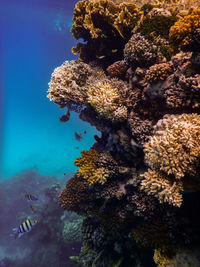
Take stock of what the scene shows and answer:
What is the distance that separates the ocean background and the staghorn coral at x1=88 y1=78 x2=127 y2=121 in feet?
22.5

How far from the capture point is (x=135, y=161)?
3.81 meters

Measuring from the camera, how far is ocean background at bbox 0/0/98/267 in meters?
10.7

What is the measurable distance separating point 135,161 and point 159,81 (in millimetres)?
1918

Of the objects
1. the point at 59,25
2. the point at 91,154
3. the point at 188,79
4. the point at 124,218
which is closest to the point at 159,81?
the point at 188,79

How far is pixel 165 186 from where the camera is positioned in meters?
2.53

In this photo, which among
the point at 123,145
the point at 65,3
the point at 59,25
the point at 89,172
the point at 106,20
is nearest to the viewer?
the point at 123,145

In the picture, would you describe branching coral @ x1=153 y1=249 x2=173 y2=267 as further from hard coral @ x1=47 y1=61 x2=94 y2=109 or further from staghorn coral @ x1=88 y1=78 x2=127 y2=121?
hard coral @ x1=47 y1=61 x2=94 y2=109

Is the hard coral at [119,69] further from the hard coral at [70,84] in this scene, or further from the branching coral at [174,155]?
the branching coral at [174,155]

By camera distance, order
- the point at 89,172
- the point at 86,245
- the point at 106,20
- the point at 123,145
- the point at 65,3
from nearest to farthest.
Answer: the point at 123,145, the point at 89,172, the point at 106,20, the point at 86,245, the point at 65,3

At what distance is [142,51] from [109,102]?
1389mm

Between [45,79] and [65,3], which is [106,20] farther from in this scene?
[45,79]

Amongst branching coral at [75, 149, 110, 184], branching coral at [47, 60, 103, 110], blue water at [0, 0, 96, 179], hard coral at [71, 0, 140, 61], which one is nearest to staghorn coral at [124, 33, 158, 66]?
hard coral at [71, 0, 140, 61]

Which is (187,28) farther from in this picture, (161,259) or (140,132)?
(161,259)

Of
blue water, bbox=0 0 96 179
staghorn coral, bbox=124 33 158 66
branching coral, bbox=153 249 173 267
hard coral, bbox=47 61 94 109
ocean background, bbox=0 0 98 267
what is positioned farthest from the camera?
blue water, bbox=0 0 96 179
